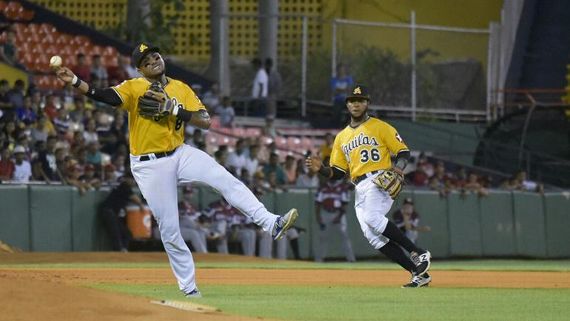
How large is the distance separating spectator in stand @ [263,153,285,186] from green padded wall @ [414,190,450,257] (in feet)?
8.42

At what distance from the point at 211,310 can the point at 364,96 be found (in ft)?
14.2

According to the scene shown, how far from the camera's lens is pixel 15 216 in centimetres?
2164

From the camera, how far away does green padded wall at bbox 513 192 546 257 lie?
1112 inches

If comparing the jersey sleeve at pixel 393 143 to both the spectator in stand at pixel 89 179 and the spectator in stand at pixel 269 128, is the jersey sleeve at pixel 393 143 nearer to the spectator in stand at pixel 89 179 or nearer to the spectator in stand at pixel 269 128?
the spectator in stand at pixel 89 179

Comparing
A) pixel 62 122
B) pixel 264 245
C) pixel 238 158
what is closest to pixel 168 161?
pixel 264 245

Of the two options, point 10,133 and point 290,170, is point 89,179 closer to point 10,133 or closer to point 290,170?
point 10,133

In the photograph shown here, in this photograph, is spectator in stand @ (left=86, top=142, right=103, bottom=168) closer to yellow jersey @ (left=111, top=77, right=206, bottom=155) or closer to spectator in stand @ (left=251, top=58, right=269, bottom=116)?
spectator in stand @ (left=251, top=58, right=269, bottom=116)

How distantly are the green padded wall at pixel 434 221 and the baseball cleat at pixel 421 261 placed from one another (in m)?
12.8

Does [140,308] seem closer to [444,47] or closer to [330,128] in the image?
[330,128]

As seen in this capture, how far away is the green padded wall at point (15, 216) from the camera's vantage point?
2148 cm

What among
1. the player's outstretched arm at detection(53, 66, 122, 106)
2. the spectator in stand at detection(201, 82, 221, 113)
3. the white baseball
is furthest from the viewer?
the spectator in stand at detection(201, 82, 221, 113)

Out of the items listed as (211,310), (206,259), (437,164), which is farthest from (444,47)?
(211,310)

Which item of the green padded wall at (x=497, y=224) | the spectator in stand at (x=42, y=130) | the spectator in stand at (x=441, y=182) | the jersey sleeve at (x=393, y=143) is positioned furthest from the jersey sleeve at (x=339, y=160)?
the green padded wall at (x=497, y=224)

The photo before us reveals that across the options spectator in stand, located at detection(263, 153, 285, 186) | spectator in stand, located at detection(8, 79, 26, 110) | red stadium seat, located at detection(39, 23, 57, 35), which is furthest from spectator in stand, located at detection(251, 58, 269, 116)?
spectator in stand, located at detection(8, 79, 26, 110)
